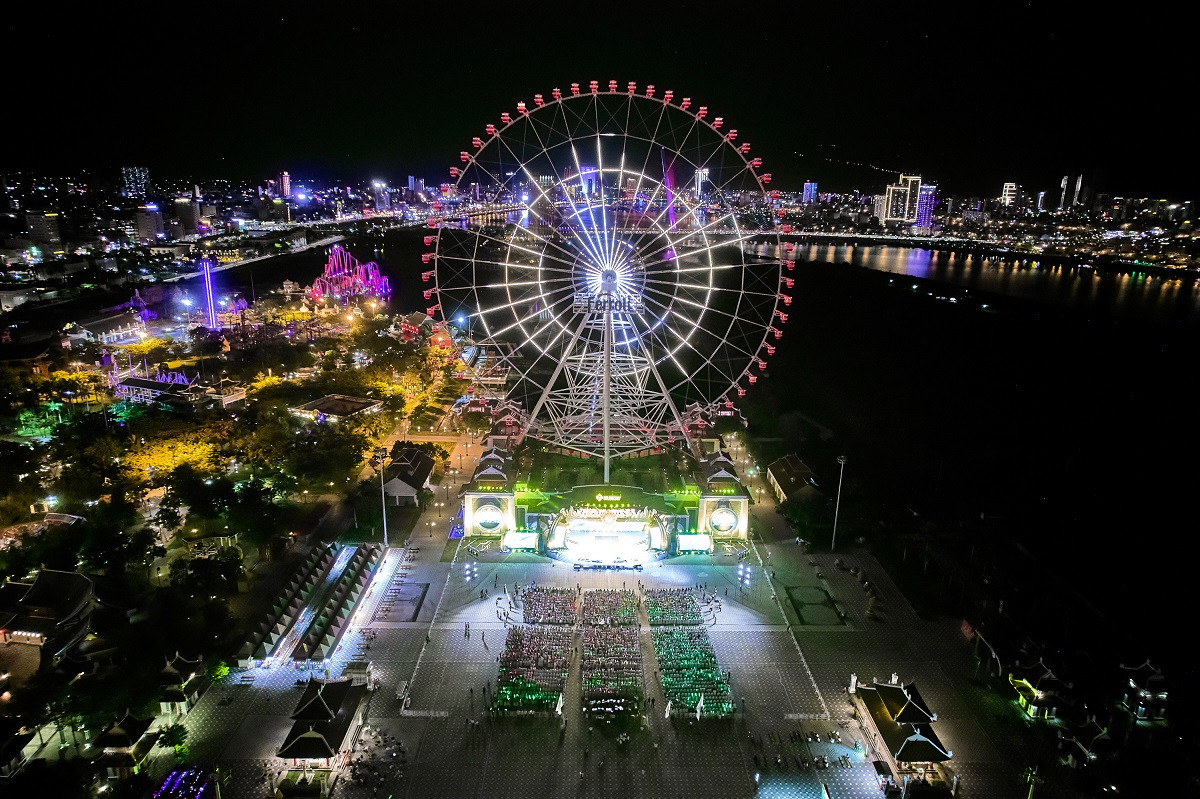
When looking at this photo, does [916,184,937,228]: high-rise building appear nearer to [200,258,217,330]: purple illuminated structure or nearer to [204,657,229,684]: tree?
[200,258,217,330]: purple illuminated structure

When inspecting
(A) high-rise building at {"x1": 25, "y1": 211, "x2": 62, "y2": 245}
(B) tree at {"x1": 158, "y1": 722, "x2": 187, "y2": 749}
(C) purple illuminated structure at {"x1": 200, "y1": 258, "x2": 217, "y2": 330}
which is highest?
(A) high-rise building at {"x1": 25, "y1": 211, "x2": 62, "y2": 245}

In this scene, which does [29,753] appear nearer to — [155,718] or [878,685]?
[155,718]

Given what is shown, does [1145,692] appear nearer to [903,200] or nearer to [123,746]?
[123,746]

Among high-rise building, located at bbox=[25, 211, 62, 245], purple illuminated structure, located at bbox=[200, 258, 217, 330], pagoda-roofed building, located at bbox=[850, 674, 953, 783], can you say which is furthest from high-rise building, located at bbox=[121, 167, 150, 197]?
pagoda-roofed building, located at bbox=[850, 674, 953, 783]

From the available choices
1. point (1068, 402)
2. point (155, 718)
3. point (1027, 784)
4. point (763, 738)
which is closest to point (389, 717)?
point (155, 718)

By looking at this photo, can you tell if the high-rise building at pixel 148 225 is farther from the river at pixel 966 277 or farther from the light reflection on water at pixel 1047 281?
the light reflection on water at pixel 1047 281

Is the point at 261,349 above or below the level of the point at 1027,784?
above

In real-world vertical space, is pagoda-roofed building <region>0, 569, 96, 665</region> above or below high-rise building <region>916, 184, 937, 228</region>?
below
